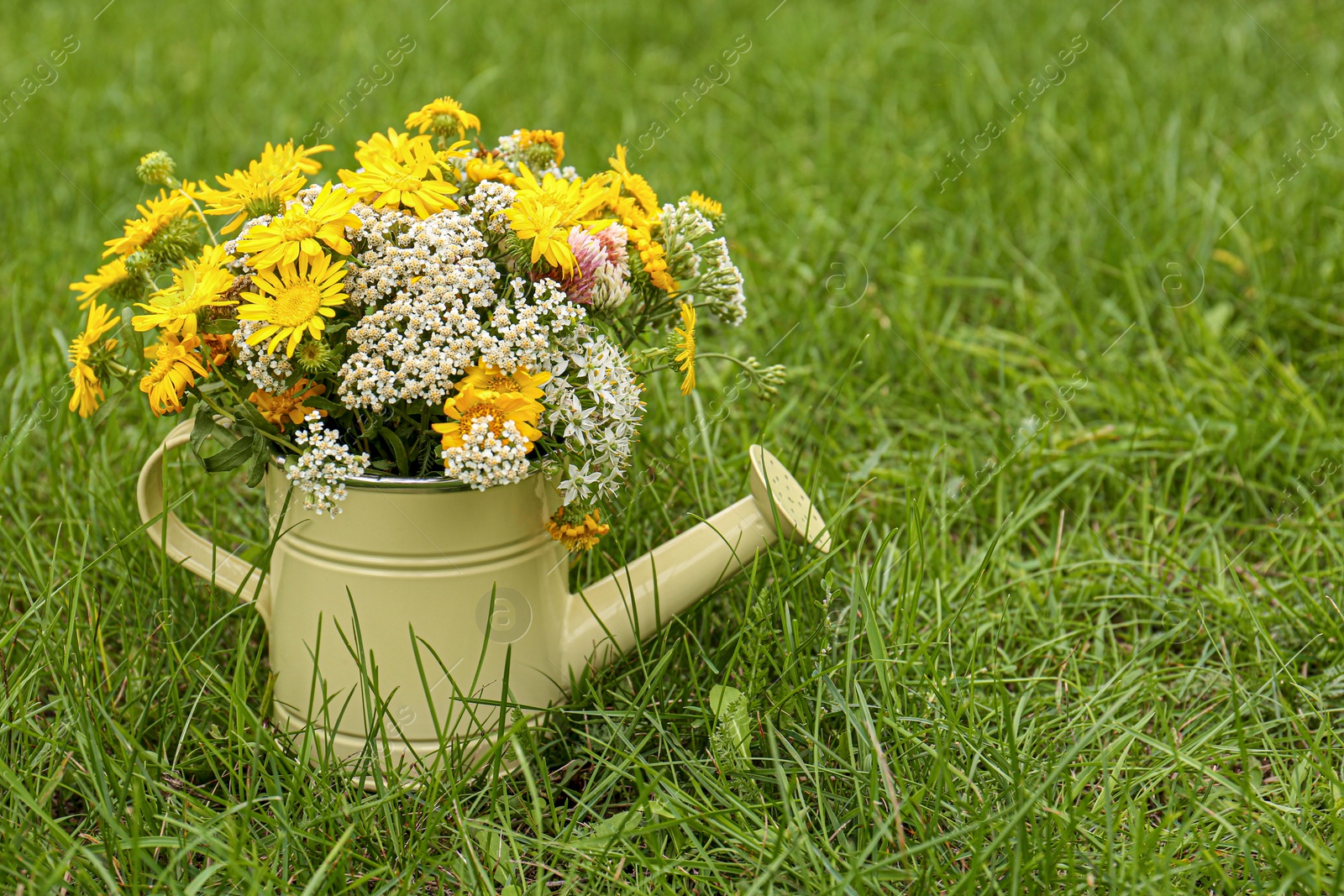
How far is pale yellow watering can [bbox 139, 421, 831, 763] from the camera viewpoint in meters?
1.25

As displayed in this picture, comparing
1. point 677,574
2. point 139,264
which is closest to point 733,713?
point 677,574

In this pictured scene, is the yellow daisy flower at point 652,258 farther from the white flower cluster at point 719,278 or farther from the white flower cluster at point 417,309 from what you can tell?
the white flower cluster at point 417,309

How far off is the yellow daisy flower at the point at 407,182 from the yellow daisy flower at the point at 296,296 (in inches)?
5.0

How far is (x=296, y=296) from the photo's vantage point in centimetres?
115

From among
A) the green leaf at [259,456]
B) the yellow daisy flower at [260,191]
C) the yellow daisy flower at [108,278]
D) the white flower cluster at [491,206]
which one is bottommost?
the green leaf at [259,456]

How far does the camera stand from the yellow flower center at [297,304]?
1.14 m

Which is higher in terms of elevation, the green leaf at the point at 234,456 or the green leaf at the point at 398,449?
the green leaf at the point at 234,456

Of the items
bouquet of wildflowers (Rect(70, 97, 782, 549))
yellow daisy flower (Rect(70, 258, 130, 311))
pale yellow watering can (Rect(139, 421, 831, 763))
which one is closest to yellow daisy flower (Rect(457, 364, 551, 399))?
bouquet of wildflowers (Rect(70, 97, 782, 549))

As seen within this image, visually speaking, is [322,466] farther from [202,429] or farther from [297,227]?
[297,227]

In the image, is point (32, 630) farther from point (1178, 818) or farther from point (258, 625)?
point (1178, 818)

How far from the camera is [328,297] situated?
1140 millimetres

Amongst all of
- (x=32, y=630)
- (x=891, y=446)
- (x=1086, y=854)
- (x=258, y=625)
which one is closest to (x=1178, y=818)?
(x=1086, y=854)

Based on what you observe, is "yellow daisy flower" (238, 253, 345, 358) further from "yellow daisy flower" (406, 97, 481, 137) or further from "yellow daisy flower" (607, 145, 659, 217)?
"yellow daisy flower" (607, 145, 659, 217)

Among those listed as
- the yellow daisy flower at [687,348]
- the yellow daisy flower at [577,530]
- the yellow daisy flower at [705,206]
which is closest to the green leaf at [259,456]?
the yellow daisy flower at [577,530]
